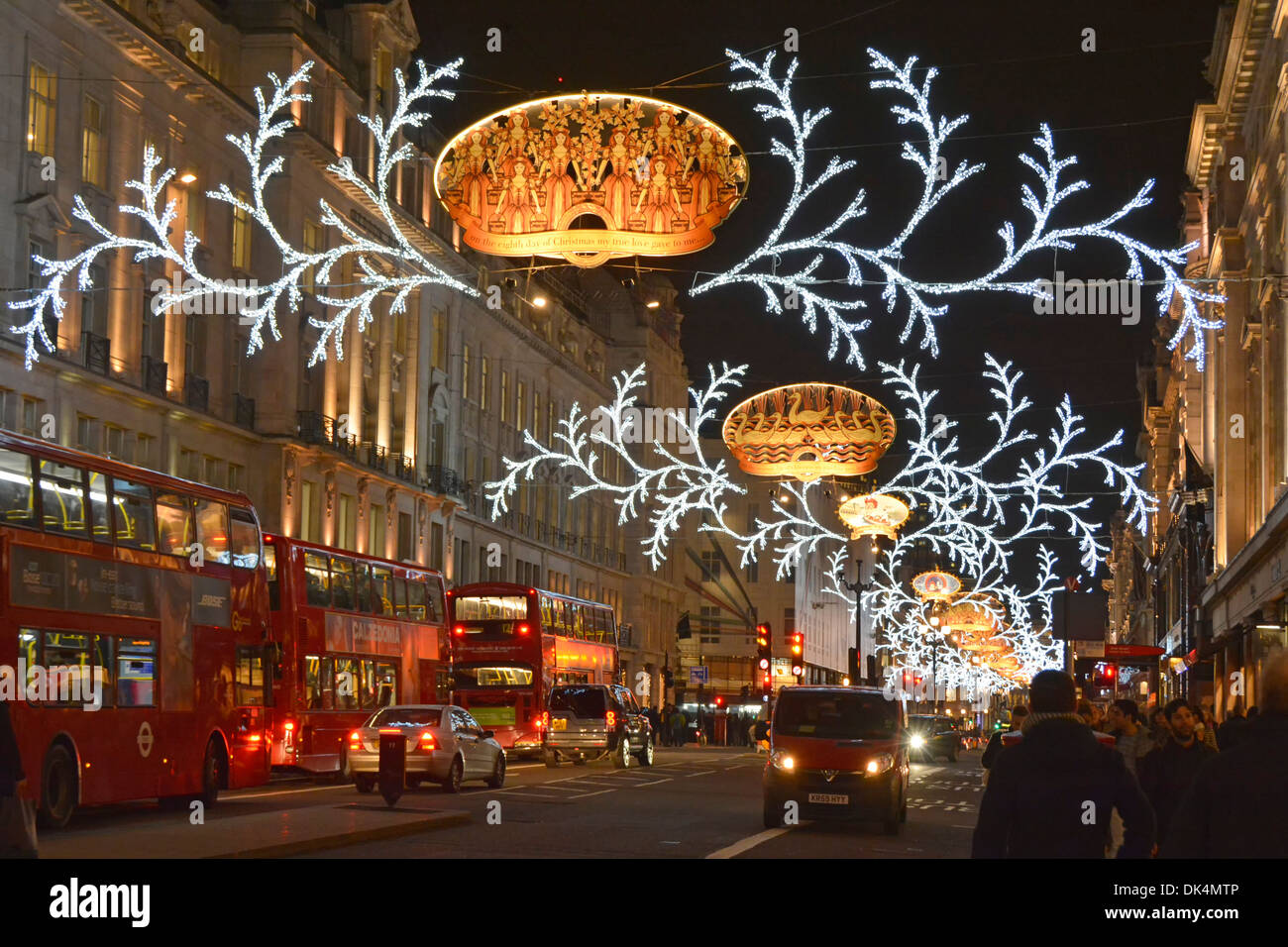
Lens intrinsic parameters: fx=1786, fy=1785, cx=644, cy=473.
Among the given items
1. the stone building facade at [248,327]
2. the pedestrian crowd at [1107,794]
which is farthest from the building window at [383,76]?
the pedestrian crowd at [1107,794]

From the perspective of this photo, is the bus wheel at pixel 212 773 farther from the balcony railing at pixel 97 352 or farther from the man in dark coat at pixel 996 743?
the balcony railing at pixel 97 352

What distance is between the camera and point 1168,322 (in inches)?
3115

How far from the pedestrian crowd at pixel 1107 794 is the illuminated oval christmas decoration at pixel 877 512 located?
34691 millimetres

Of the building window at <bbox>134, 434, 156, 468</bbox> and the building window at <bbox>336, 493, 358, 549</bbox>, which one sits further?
the building window at <bbox>336, 493, 358, 549</bbox>

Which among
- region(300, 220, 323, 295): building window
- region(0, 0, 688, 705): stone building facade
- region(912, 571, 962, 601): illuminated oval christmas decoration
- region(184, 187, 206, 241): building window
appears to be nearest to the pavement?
region(0, 0, 688, 705): stone building facade

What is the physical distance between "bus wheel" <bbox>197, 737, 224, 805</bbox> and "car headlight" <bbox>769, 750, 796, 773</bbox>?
776cm

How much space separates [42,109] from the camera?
35.9 metres

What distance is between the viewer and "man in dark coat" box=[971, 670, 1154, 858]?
7.02m

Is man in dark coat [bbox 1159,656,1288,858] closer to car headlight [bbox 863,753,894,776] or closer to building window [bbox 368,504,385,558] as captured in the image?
car headlight [bbox 863,753,894,776]

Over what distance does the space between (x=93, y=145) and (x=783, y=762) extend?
79.6ft

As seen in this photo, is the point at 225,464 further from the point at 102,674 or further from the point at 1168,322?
the point at 1168,322

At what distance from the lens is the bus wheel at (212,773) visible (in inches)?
936
